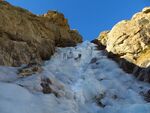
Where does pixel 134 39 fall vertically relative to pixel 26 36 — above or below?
below

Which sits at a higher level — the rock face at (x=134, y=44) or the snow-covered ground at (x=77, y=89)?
the rock face at (x=134, y=44)

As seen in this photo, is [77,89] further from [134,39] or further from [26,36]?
[134,39]

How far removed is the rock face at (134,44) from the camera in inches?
1176

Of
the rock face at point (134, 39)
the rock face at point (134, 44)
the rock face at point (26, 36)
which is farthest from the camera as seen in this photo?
the rock face at point (134, 39)

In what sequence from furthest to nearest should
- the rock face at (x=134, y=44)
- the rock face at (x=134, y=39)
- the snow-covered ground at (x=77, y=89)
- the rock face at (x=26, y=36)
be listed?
the rock face at (x=134, y=39)
the rock face at (x=134, y=44)
the rock face at (x=26, y=36)
the snow-covered ground at (x=77, y=89)

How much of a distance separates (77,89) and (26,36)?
1217cm

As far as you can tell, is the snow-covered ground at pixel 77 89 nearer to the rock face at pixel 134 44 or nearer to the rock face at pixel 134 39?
the rock face at pixel 134 44

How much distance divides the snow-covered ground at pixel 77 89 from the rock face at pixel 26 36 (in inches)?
78.1

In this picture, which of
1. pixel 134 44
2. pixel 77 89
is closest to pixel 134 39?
pixel 134 44

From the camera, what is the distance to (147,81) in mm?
27094

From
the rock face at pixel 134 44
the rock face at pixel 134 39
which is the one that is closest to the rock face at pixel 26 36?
the rock face at pixel 134 44

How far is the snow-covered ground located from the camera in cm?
1830

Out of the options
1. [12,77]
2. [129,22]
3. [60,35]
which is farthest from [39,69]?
[60,35]

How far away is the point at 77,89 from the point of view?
24906 millimetres
